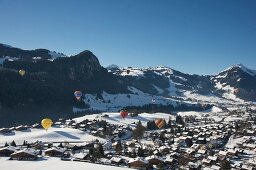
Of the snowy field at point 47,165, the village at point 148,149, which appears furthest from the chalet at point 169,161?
the snowy field at point 47,165

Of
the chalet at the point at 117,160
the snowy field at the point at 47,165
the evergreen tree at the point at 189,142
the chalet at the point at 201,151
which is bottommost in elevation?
the chalet at the point at 201,151

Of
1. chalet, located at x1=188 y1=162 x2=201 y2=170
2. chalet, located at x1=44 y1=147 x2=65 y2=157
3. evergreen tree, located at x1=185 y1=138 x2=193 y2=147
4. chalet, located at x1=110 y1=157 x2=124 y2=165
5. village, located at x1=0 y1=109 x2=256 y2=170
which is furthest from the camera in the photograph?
evergreen tree, located at x1=185 y1=138 x2=193 y2=147

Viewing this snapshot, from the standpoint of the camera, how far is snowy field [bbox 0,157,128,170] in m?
59.3

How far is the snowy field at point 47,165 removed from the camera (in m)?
59.3

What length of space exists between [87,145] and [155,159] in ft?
103

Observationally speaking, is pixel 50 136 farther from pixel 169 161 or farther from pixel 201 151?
pixel 169 161

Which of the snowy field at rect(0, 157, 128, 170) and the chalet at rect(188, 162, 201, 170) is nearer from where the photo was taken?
the snowy field at rect(0, 157, 128, 170)

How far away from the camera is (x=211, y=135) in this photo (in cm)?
14900

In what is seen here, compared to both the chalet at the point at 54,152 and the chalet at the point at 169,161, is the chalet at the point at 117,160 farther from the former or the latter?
the chalet at the point at 169,161

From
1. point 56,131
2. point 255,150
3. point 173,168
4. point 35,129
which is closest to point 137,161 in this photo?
point 173,168

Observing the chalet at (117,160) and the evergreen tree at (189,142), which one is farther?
the evergreen tree at (189,142)

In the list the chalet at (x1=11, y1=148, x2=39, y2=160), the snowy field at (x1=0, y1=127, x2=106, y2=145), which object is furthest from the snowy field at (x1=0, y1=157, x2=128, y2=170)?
the snowy field at (x1=0, y1=127, x2=106, y2=145)

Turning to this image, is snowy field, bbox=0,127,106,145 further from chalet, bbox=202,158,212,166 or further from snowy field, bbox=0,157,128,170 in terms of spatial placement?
snowy field, bbox=0,157,128,170

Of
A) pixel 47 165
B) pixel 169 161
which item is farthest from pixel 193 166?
pixel 47 165
